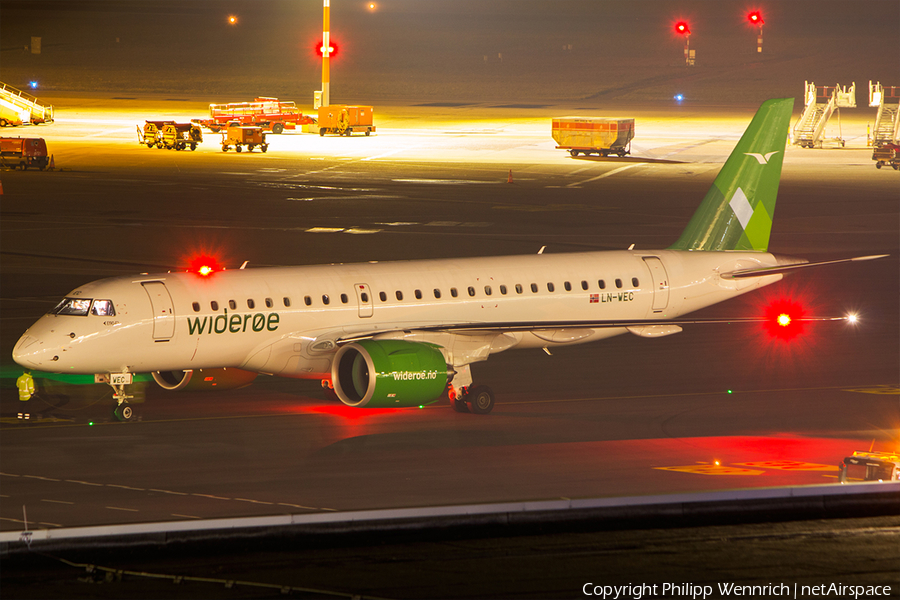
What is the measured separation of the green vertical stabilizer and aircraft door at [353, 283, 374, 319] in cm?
1174

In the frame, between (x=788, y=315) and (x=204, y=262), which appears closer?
(x=788, y=315)

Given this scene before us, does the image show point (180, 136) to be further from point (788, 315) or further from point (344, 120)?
point (788, 315)

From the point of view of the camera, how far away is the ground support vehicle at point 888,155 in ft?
338

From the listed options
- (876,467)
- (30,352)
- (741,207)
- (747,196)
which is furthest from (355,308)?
(876,467)

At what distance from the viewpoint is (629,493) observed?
25.0 meters

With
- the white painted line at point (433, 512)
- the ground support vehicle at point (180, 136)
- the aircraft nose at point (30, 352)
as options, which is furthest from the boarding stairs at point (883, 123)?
the white painted line at point (433, 512)

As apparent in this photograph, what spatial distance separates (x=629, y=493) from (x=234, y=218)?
53962 mm

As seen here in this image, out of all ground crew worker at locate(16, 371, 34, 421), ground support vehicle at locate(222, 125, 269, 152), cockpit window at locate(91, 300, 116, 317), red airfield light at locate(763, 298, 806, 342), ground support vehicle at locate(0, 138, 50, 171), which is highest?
ground support vehicle at locate(222, 125, 269, 152)

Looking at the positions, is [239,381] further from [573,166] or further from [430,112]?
[430,112]

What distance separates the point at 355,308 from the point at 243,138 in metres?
83.2

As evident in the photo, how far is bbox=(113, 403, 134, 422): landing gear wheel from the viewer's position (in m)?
31.7

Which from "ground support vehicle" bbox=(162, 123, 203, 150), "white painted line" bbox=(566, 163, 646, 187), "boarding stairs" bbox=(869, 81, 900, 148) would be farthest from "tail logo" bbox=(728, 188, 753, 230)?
"ground support vehicle" bbox=(162, 123, 203, 150)

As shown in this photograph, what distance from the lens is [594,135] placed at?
4387 inches

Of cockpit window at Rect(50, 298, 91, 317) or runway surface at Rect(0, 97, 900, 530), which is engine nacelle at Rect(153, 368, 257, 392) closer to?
runway surface at Rect(0, 97, 900, 530)
